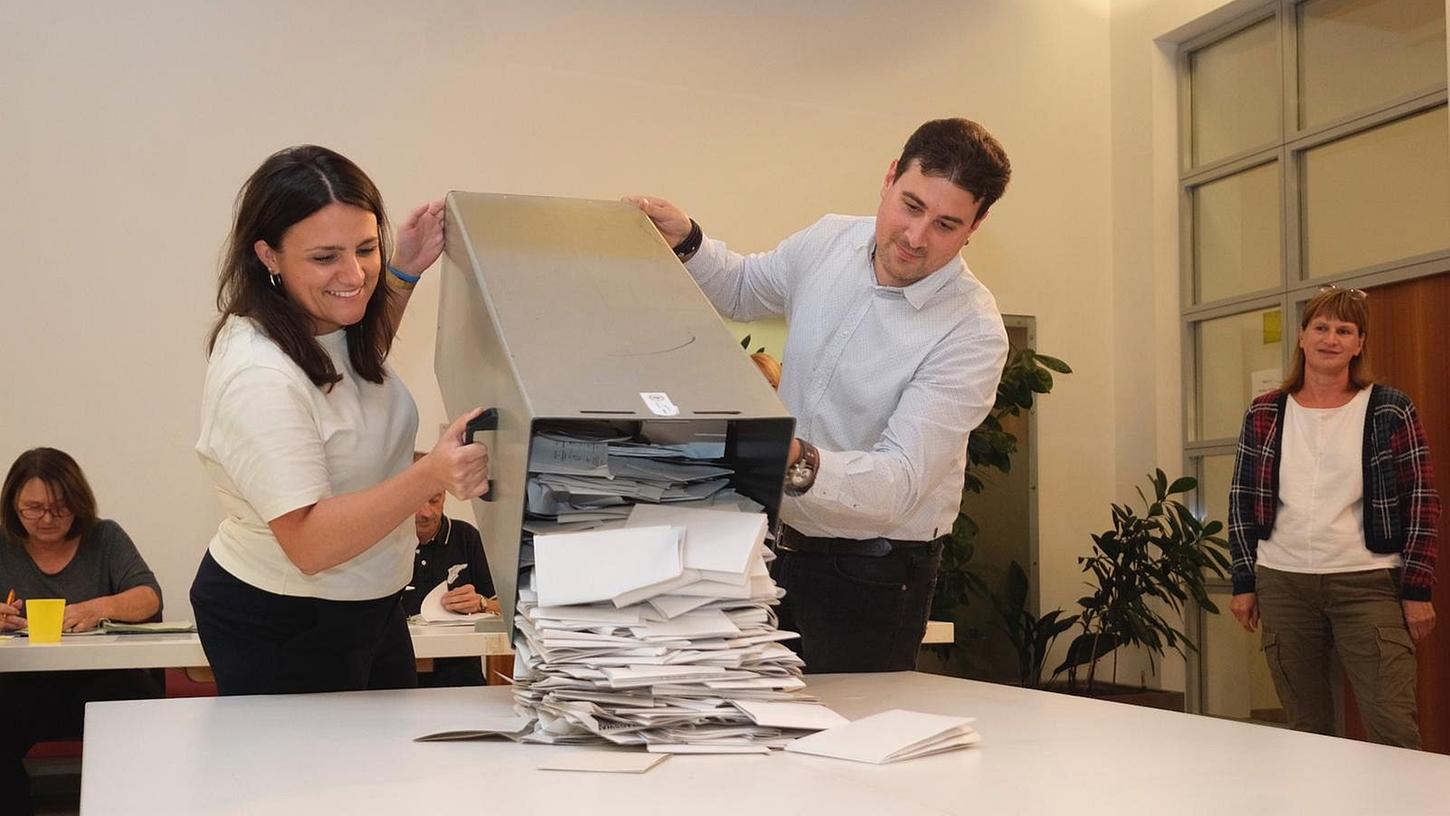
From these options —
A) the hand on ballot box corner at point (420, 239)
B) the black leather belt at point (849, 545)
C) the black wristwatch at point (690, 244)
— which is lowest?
the black leather belt at point (849, 545)

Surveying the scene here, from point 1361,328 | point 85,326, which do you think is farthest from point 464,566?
point 1361,328

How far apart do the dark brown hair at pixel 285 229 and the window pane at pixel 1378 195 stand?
4.38m

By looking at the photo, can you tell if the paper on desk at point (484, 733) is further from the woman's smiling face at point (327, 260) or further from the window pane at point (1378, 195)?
the window pane at point (1378, 195)

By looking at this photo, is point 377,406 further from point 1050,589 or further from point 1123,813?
point 1050,589

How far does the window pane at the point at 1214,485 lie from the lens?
19.1 ft

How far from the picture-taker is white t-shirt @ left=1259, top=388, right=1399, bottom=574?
12.1 feet

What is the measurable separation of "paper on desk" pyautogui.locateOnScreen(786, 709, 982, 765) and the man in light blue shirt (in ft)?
1.69

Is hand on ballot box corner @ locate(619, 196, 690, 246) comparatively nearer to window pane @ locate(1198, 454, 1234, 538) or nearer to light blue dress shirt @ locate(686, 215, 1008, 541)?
light blue dress shirt @ locate(686, 215, 1008, 541)

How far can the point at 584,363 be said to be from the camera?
1.36 meters

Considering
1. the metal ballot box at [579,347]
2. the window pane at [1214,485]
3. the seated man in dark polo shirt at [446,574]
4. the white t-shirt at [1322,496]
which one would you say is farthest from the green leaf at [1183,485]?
the metal ballot box at [579,347]

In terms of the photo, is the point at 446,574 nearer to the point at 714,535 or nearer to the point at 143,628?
the point at 143,628

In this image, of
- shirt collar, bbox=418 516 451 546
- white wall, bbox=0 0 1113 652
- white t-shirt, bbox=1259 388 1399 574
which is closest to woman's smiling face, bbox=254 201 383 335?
shirt collar, bbox=418 516 451 546

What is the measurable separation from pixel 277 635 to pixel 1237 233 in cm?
514

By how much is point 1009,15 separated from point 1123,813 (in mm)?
5758
